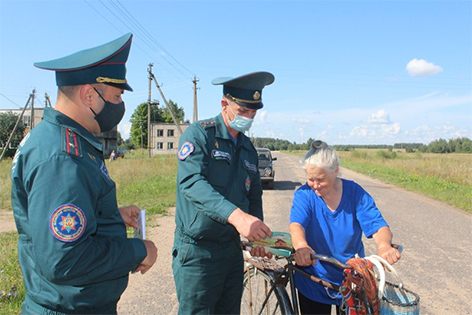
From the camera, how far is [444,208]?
10.2m

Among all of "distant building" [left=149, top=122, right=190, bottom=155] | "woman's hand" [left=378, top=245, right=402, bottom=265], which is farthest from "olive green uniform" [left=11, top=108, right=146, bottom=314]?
"distant building" [left=149, top=122, right=190, bottom=155]

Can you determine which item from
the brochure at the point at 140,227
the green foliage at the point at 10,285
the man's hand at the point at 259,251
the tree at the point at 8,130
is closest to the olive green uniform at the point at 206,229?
the man's hand at the point at 259,251

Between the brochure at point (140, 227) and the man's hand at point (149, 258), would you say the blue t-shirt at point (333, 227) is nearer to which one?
the brochure at point (140, 227)

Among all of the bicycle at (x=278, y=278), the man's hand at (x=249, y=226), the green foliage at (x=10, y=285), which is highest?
the man's hand at (x=249, y=226)

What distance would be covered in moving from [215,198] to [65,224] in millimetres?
906

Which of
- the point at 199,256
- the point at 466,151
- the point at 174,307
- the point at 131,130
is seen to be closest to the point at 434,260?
the point at 174,307

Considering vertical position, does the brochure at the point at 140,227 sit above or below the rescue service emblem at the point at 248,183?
below

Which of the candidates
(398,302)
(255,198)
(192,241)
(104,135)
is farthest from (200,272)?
(104,135)

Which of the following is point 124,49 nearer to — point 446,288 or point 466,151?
point 446,288

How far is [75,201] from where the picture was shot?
121 cm

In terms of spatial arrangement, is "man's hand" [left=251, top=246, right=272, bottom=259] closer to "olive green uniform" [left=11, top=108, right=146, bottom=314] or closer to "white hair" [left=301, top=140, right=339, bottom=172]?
"white hair" [left=301, top=140, right=339, bottom=172]

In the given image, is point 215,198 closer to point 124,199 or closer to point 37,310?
point 37,310

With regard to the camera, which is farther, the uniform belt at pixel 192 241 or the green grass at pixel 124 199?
the green grass at pixel 124 199

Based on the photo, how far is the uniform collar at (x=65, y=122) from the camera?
4.46ft
